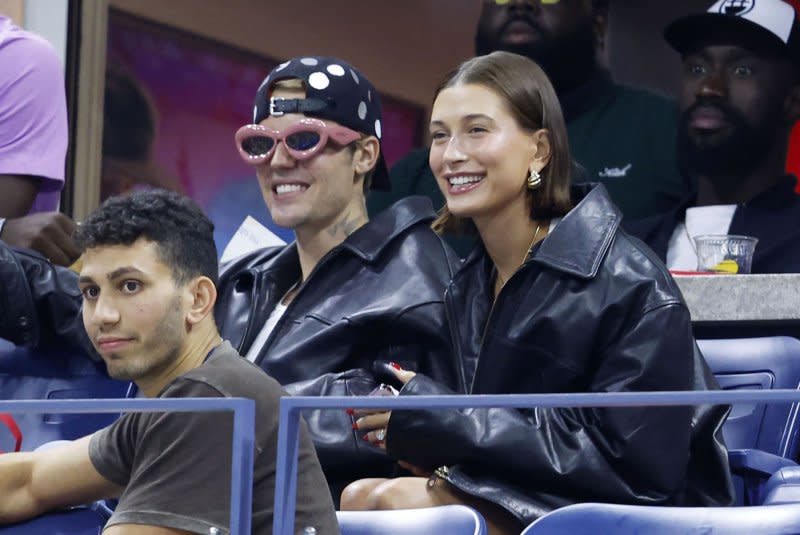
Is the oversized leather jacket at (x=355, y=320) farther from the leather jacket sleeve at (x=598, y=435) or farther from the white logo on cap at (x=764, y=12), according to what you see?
the white logo on cap at (x=764, y=12)

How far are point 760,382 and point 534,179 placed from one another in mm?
586

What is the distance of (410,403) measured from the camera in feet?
6.75

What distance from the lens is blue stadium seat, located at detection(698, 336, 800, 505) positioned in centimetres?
310

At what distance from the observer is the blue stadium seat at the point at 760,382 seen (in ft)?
10.2

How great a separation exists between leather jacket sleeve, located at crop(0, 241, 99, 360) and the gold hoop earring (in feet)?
3.41

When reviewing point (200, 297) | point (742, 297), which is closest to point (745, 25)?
point (742, 297)

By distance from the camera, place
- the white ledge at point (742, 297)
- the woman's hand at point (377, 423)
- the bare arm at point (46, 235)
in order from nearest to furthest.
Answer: the woman's hand at point (377, 423) → the white ledge at point (742, 297) → the bare arm at point (46, 235)

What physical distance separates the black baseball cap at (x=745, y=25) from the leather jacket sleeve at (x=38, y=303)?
186cm

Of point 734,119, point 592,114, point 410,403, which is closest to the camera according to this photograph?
point 410,403

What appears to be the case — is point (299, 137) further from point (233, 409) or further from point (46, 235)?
point (233, 409)

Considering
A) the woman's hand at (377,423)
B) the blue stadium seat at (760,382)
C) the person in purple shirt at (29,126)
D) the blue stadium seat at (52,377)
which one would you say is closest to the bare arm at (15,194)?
the person in purple shirt at (29,126)

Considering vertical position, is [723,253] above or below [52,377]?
above

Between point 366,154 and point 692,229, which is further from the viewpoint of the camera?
point 692,229

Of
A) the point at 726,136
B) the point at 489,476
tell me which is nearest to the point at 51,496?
the point at 489,476
